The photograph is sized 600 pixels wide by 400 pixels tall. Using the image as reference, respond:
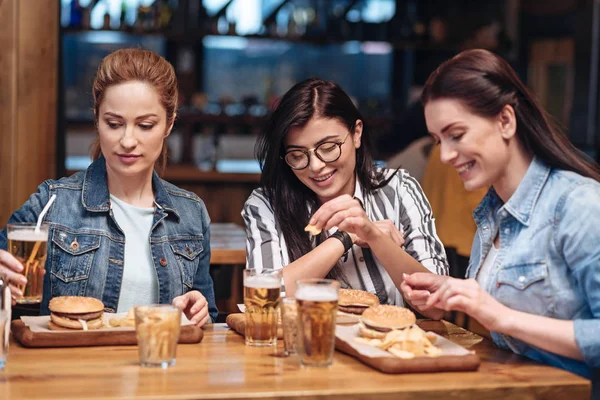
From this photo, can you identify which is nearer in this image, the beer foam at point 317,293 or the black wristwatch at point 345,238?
the beer foam at point 317,293

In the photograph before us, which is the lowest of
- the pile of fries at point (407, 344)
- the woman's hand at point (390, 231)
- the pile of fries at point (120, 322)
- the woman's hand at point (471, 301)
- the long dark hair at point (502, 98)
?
the pile of fries at point (120, 322)

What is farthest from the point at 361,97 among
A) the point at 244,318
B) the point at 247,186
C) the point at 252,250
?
the point at 244,318

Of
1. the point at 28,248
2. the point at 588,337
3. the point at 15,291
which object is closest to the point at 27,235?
the point at 28,248

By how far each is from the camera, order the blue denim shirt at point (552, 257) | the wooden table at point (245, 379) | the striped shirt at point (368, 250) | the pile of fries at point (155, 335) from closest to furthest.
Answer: the wooden table at point (245, 379) < the pile of fries at point (155, 335) < the blue denim shirt at point (552, 257) < the striped shirt at point (368, 250)

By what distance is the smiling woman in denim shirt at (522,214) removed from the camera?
1.88 metres

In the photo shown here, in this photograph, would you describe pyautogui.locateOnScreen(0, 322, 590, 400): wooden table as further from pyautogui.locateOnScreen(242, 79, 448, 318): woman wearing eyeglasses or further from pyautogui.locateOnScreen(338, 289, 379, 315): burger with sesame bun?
pyautogui.locateOnScreen(242, 79, 448, 318): woman wearing eyeglasses

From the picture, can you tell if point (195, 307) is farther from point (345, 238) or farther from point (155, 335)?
point (345, 238)

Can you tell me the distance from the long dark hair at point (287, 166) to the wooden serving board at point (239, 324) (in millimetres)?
526

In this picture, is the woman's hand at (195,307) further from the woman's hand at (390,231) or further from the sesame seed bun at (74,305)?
the woman's hand at (390,231)

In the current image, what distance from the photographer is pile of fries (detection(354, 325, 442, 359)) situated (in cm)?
185

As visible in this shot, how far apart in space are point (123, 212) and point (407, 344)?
106 cm

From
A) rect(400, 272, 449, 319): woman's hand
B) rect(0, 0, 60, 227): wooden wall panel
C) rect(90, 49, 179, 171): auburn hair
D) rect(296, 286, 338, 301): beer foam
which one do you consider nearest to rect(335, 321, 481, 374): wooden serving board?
rect(296, 286, 338, 301): beer foam

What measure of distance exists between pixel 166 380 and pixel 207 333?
0.48 m

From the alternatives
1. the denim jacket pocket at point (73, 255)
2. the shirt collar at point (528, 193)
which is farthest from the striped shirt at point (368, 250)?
the shirt collar at point (528, 193)
